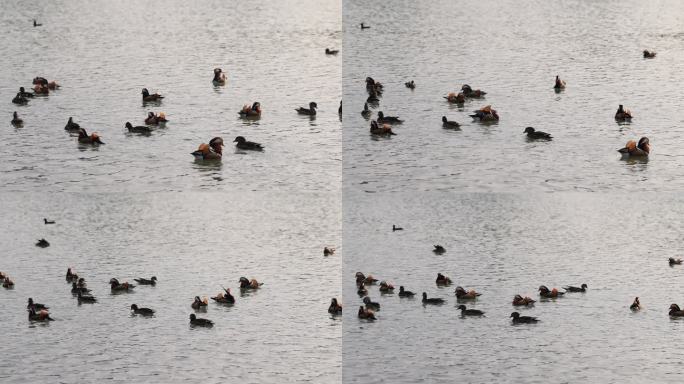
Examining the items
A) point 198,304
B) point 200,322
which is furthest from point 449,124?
point 200,322

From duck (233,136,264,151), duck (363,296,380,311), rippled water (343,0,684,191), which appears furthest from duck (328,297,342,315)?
duck (233,136,264,151)

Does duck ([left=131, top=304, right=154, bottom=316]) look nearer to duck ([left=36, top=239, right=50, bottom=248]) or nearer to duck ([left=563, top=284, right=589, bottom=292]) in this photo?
duck ([left=36, top=239, right=50, bottom=248])

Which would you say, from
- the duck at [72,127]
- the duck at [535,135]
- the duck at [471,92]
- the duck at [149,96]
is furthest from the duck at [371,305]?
the duck at [149,96]

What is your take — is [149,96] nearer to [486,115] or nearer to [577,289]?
[486,115]

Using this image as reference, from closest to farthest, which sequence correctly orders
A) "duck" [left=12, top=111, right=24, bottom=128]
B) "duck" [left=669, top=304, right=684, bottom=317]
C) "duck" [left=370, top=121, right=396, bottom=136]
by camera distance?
"duck" [left=669, top=304, right=684, bottom=317] < "duck" [left=370, top=121, right=396, bottom=136] < "duck" [left=12, top=111, right=24, bottom=128]

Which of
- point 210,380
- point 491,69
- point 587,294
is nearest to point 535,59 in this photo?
point 491,69

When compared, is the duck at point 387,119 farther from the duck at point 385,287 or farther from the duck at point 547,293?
the duck at point 547,293
